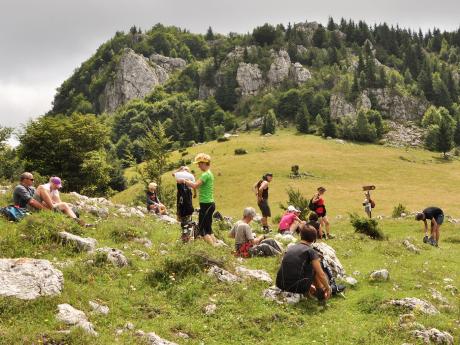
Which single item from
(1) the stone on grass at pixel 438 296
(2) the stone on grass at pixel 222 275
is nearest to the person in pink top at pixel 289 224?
(1) the stone on grass at pixel 438 296

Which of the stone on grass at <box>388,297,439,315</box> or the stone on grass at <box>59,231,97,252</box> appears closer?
the stone on grass at <box>388,297,439,315</box>

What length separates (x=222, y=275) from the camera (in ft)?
40.1

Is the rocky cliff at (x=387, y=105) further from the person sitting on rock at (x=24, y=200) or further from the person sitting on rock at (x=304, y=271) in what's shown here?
the person sitting on rock at (x=304, y=271)

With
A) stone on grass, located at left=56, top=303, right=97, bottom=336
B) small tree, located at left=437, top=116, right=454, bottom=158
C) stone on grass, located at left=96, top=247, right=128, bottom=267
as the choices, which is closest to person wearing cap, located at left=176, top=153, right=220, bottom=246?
stone on grass, located at left=96, top=247, right=128, bottom=267

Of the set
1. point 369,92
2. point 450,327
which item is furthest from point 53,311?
point 369,92

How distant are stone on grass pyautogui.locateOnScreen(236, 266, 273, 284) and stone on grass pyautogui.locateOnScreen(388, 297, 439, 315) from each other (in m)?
3.27

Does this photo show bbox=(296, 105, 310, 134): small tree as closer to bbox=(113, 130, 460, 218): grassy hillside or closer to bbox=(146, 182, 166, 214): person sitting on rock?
bbox=(113, 130, 460, 218): grassy hillside

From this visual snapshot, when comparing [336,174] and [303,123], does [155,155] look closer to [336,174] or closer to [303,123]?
[336,174]

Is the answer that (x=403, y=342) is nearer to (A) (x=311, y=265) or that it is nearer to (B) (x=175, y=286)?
(A) (x=311, y=265)

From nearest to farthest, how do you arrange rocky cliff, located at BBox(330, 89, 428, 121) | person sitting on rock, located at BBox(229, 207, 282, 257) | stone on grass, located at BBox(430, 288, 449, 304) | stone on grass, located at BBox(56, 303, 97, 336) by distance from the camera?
stone on grass, located at BBox(56, 303, 97, 336), stone on grass, located at BBox(430, 288, 449, 304), person sitting on rock, located at BBox(229, 207, 282, 257), rocky cliff, located at BBox(330, 89, 428, 121)

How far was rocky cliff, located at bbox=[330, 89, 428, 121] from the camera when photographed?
550ft

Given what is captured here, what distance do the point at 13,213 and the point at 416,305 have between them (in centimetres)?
1253

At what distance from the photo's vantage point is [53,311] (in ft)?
29.6

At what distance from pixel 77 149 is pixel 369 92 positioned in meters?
148
